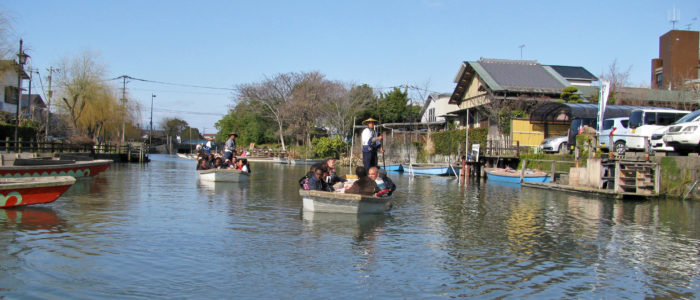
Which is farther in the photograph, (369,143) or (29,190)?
(369,143)

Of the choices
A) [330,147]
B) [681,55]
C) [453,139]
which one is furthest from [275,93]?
[681,55]

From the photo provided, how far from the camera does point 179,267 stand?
312 inches

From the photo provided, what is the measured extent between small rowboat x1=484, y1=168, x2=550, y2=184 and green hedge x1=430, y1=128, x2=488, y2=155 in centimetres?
680

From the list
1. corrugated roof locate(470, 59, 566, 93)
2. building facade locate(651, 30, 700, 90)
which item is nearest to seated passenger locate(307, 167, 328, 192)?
corrugated roof locate(470, 59, 566, 93)

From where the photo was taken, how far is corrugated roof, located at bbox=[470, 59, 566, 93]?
40219 millimetres

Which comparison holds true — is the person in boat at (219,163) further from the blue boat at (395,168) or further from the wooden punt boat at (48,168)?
the blue boat at (395,168)

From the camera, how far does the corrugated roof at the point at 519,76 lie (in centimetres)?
4022

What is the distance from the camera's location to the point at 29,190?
1245 cm

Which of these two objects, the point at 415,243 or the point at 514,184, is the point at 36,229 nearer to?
the point at 415,243

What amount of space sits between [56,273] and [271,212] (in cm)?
719

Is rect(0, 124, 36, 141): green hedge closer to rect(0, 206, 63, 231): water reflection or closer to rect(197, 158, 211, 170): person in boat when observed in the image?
rect(197, 158, 211, 170): person in boat

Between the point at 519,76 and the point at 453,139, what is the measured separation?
7209 millimetres

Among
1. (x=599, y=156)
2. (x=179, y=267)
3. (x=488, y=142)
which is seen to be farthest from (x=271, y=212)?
(x=488, y=142)

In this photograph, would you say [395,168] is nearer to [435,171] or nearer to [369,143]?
Answer: [435,171]
